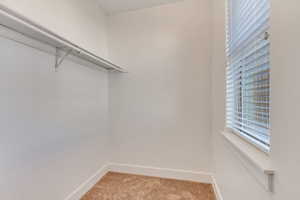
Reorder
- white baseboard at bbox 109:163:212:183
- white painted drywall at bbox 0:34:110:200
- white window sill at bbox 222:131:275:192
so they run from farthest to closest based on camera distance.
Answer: white baseboard at bbox 109:163:212:183, white painted drywall at bbox 0:34:110:200, white window sill at bbox 222:131:275:192


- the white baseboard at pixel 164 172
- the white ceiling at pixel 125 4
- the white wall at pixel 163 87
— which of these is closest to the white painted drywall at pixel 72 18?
the white ceiling at pixel 125 4

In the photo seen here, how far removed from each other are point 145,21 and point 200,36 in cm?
88

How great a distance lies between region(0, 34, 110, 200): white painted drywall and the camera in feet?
3.92

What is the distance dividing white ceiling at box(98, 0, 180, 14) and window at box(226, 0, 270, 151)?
121 centimetres

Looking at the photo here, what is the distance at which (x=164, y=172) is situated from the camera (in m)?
2.46

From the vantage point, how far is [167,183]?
229 centimetres

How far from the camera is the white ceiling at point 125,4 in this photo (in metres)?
2.39

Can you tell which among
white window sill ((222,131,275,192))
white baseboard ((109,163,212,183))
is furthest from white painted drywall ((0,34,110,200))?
white window sill ((222,131,275,192))

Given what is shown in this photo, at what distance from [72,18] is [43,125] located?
1272 millimetres

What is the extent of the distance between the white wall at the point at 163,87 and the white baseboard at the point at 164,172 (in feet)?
0.22

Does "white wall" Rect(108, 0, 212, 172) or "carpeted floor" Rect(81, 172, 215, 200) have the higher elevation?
"white wall" Rect(108, 0, 212, 172)

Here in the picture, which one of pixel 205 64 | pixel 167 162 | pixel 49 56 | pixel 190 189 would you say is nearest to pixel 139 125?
pixel 167 162

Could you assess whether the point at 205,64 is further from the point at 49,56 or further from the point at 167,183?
the point at 49,56

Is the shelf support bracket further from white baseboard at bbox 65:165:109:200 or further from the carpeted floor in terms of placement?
the carpeted floor
